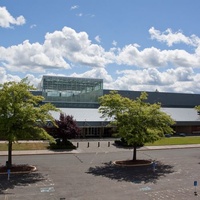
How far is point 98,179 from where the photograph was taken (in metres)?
23.9

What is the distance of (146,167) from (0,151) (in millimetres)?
17133

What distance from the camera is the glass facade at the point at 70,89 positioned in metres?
57.4

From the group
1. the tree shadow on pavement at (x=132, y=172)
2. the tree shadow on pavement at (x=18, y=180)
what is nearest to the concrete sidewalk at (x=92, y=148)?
the tree shadow on pavement at (x=132, y=172)

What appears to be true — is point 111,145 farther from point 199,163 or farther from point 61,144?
point 199,163

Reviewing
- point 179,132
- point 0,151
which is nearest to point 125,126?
point 0,151

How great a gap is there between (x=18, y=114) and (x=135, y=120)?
1085 centimetres

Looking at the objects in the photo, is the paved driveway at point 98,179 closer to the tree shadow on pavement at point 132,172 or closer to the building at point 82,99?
the tree shadow on pavement at point 132,172

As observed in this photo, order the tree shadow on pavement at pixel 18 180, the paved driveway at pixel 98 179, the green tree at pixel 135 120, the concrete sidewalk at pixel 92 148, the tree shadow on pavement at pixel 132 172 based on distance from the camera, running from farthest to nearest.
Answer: the concrete sidewalk at pixel 92 148, the green tree at pixel 135 120, the tree shadow on pavement at pixel 132 172, the tree shadow on pavement at pixel 18 180, the paved driveway at pixel 98 179

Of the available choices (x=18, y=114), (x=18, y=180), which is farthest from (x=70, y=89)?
(x=18, y=180)

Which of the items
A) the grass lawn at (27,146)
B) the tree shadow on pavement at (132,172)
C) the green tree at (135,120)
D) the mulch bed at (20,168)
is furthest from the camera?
the grass lawn at (27,146)

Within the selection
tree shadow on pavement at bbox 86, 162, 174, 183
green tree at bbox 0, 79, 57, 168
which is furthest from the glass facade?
green tree at bbox 0, 79, 57, 168

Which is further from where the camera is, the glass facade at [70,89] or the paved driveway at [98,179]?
the glass facade at [70,89]

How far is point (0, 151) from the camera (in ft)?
116

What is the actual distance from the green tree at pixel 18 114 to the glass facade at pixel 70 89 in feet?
102
